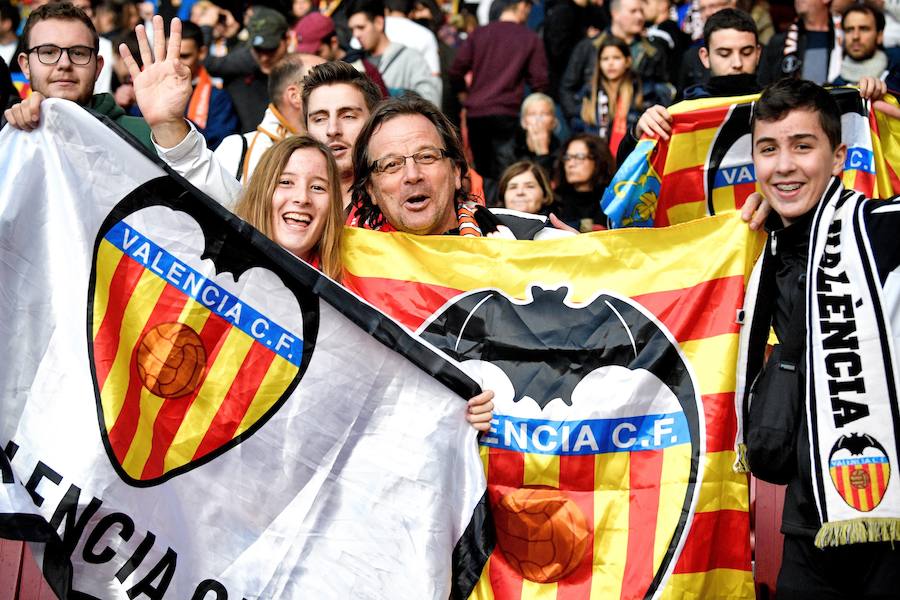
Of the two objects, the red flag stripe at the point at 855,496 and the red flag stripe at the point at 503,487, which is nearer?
the red flag stripe at the point at 855,496

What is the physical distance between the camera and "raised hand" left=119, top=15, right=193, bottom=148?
4.55 metres

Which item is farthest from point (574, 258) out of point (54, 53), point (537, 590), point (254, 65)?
point (254, 65)

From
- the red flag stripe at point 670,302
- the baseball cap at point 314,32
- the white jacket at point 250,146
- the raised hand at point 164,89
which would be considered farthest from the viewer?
the baseball cap at point 314,32

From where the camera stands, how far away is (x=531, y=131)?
9.41 m

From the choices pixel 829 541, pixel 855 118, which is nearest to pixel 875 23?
pixel 855 118

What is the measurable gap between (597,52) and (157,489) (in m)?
6.34

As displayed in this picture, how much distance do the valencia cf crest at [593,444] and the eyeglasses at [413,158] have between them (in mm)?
812

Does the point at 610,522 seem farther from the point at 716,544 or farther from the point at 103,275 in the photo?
the point at 103,275

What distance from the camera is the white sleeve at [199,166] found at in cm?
459

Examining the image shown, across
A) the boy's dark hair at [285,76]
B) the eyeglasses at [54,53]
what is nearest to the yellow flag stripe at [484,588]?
the eyeglasses at [54,53]

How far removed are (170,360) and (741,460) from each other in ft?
6.35

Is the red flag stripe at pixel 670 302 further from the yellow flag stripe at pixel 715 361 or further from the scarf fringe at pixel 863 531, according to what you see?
the scarf fringe at pixel 863 531

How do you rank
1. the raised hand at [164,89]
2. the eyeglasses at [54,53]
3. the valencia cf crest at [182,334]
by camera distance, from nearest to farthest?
the valencia cf crest at [182,334]
the raised hand at [164,89]
the eyeglasses at [54,53]

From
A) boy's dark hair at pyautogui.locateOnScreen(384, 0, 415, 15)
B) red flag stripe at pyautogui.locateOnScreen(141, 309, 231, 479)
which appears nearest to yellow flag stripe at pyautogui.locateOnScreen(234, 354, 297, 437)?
red flag stripe at pyautogui.locateOnScreen(141, 309, 231, 479)
